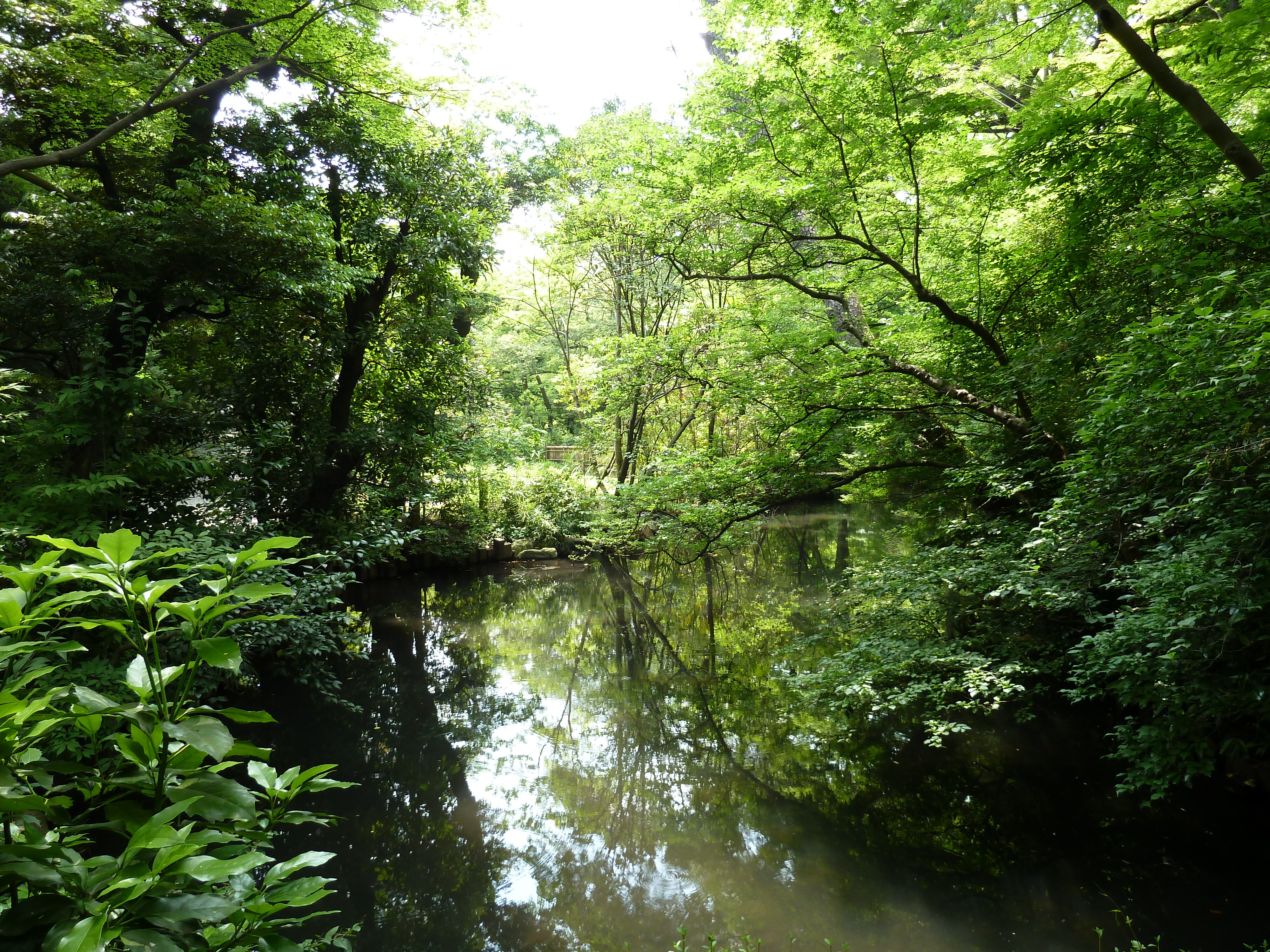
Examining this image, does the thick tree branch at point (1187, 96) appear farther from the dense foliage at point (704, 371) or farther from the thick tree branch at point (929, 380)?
the thick tree branch at point (929, 380)

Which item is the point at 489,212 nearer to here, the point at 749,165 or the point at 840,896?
the point at 749,165

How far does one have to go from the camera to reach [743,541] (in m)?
6.39

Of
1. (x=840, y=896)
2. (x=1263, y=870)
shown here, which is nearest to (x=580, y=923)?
(x=840, y=896)

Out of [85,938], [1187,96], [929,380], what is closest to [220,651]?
[85,938]

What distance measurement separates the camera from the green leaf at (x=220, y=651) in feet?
2.73

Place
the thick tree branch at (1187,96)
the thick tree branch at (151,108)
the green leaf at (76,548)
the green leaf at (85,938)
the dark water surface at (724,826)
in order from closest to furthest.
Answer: the green leaf at (85,938) → the green leaf at (76,548) → the thick tree branch at (1187,96) → the dark water surface at (724,826) → the thick tree branch at (151,108)

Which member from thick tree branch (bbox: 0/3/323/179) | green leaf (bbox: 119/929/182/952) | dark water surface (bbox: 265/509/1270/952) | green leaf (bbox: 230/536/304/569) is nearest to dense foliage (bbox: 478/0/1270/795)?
dark water surface (bbox: 265/509/1270/952)

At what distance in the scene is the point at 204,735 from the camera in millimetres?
834

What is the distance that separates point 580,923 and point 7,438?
4.10 m

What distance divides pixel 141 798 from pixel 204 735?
14.0 inches

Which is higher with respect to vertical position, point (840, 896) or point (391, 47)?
point (391, 47)

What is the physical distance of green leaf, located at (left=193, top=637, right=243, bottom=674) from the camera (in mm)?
833

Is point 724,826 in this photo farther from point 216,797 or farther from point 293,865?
point 216,797

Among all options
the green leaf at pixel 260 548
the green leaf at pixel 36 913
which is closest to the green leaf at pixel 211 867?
the green leaf at pixel 36 913
